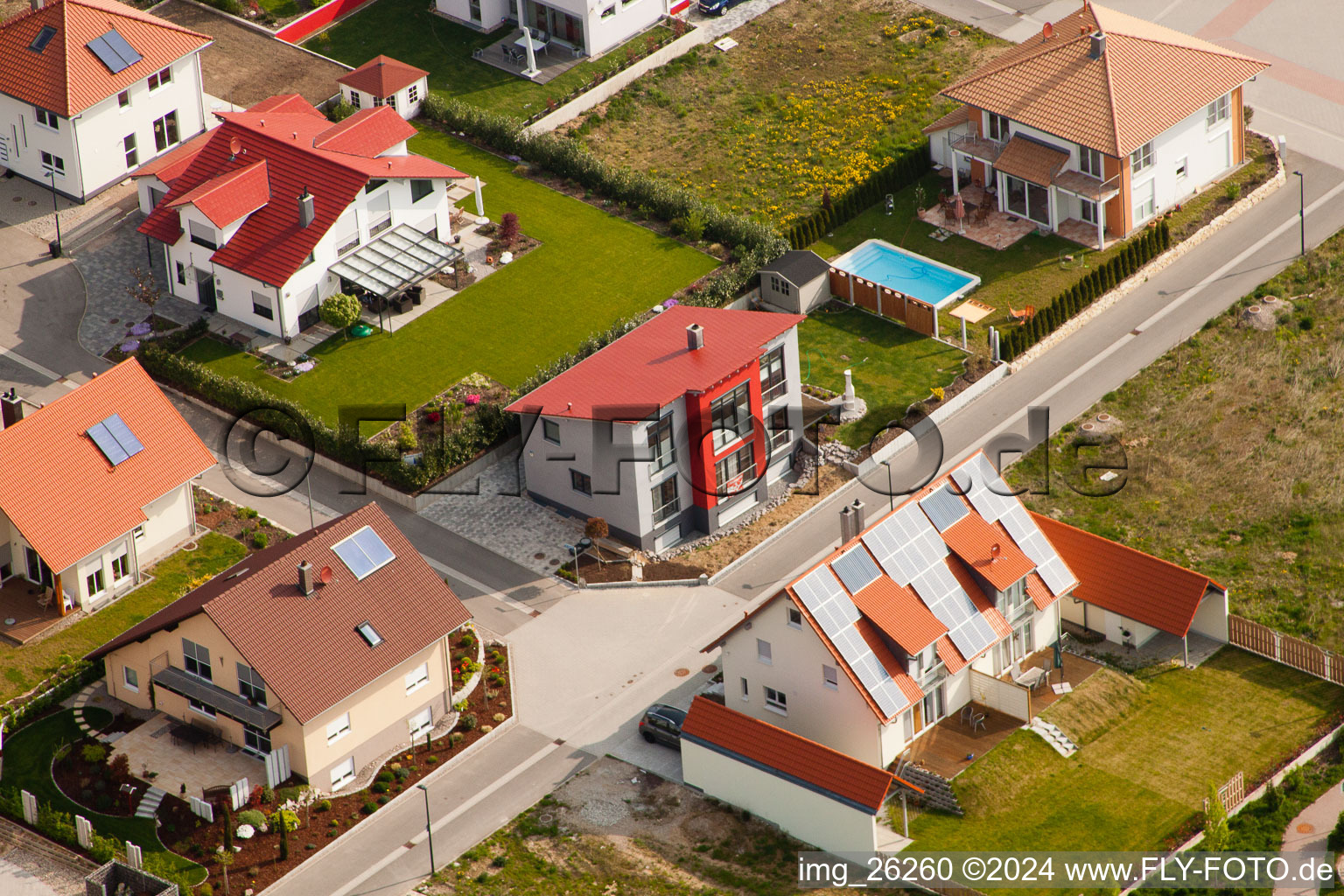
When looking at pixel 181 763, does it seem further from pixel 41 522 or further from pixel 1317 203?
pixel 1317 203

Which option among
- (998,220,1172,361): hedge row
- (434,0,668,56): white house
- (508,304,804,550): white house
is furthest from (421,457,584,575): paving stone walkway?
(434,0,668,56): white house

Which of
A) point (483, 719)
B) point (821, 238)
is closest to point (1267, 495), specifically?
point (821, 238)

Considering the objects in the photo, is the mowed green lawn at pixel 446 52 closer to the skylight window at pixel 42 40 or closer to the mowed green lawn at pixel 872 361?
the skylight window at pixel 42 40

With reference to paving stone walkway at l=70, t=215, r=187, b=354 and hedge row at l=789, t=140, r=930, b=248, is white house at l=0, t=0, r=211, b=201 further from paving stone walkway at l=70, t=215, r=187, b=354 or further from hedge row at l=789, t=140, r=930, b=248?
hedge row at l=789, t=140, r=930, b=248

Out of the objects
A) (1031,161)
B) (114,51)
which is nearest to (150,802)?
(114,51)

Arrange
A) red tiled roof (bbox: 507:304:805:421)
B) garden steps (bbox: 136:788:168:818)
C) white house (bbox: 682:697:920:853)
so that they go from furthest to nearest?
red tiled roof (bbox: 507:304:805:421) < garden steps (bbox: 136:788:168:818) < white house (bbox: 682:697:920:853)

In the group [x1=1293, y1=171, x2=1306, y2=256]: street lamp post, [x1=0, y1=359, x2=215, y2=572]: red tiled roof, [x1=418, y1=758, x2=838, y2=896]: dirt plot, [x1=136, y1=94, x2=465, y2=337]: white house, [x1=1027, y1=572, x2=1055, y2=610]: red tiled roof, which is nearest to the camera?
→ [x1=418, y1=758, x2=838, y2=896]: dirt plot

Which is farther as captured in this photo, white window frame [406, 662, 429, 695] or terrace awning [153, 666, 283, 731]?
white window frame [406, 662, 429, 695]
